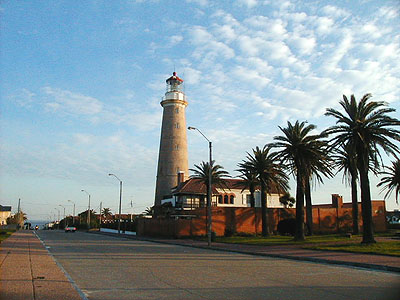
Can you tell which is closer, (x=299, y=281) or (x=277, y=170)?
(x=299, y=281)

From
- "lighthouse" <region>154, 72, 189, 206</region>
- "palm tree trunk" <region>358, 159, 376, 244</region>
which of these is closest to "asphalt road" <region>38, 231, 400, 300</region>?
"palm tree trunk" <region>358, 159, 376, 244</region>

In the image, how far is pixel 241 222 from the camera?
46344 millimetres

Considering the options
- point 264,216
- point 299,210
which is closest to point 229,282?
point 299,210

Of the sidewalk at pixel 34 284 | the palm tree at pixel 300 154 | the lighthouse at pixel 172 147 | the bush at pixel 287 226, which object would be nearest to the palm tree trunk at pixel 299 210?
the palm tree at pixel 300 154

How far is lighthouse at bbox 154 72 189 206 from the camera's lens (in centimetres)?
6462

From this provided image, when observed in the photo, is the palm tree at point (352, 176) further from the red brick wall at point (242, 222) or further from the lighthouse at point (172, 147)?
the lighthouse at point (172, 147)

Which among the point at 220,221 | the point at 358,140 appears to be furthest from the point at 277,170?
the point at 358,140

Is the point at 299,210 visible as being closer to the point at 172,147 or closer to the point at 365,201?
the point at 365,201

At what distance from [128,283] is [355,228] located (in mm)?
34998

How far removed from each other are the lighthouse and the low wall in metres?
12.9

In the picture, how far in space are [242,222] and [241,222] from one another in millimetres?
115

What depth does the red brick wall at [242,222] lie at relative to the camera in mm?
45281

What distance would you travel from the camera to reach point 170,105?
65.9 meters

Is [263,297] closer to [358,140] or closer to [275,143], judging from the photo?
[358,140]
